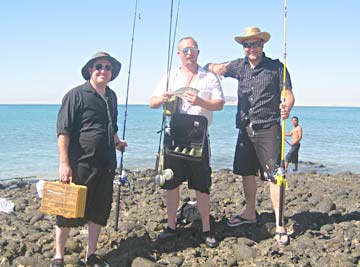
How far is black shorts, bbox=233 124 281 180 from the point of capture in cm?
538

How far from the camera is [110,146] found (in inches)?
187

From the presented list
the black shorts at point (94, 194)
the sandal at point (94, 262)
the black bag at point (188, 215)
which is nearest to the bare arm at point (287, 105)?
the black bag at point (188, 215)

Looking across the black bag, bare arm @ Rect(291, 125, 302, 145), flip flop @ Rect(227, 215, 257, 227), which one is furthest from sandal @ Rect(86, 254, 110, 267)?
bare arm @ Rect(291, 125, 302, 145)

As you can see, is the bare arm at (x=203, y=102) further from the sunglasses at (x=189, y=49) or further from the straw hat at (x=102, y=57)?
the straw hat at (x=102, y=57)

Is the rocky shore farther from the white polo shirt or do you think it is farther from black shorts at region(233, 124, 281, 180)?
the white polo shirt

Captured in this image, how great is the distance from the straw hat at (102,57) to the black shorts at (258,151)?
185cm

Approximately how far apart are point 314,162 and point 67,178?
61.2ft

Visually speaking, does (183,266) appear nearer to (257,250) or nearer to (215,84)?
(257,250)

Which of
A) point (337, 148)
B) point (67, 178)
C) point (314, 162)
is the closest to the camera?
point (67, 178)

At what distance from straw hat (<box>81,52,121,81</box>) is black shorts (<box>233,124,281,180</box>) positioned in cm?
185

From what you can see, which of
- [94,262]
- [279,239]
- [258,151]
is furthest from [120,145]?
[279,239]

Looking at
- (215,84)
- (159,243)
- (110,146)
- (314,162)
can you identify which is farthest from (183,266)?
(314,162)

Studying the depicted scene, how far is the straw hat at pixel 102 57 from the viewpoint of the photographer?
463 cm

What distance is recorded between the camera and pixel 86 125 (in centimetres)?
452
